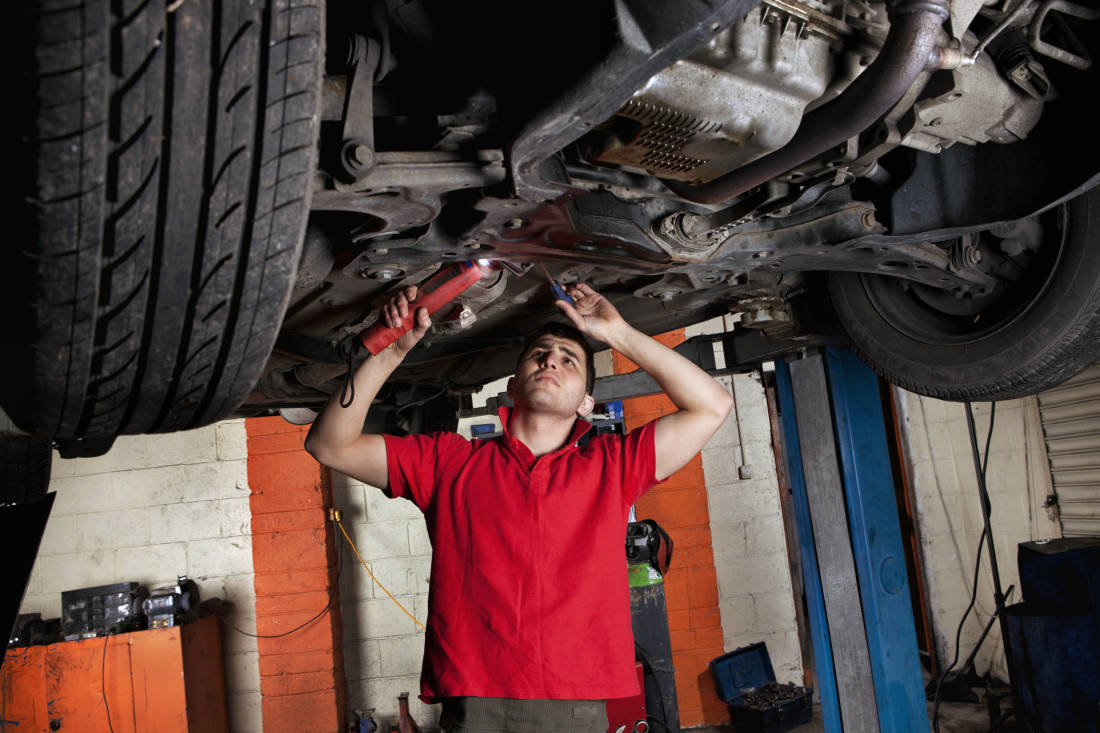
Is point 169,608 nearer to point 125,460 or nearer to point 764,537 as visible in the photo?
point 125,460

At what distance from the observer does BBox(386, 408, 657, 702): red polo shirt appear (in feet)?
4.93

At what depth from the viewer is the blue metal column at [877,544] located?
7.43ft

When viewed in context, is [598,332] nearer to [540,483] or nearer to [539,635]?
[540,483]

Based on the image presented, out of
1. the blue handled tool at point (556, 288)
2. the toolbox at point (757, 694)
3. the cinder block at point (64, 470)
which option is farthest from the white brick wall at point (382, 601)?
the blue handled tool at point (556, 288)

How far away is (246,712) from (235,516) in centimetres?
119

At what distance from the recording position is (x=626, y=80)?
84 centimetres

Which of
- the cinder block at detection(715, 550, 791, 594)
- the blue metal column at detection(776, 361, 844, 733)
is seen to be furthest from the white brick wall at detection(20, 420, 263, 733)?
the blue metal column at detection(776, 361, 844, 733)

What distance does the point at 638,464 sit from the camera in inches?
68.1

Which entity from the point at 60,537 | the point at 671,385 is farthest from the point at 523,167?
the point at 60,537

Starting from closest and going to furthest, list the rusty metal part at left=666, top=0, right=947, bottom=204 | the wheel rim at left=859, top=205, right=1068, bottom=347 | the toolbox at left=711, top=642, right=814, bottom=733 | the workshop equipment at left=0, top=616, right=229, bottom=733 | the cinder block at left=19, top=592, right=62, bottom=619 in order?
the rusty metal part at left=666, top=0, right=947, bottom=204, the wheel rim at left=859, top=205, right=1068, bottom=347, the workshop equipment at left=0, top=616, right=229, bottom=733, the toolbox at left=711, top=642, right=814, bottom=733, the cinder block at left=19, top=592, right=62, bottom=619

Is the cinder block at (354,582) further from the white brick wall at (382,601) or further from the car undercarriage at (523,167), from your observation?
the car undercarriage at (523,167)

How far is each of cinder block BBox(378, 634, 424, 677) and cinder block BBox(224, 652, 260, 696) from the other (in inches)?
29.5

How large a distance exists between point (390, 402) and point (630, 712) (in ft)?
5.65

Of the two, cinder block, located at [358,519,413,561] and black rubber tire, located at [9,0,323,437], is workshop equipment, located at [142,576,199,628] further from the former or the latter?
black rubber tire, located at [9,0,323,437]
